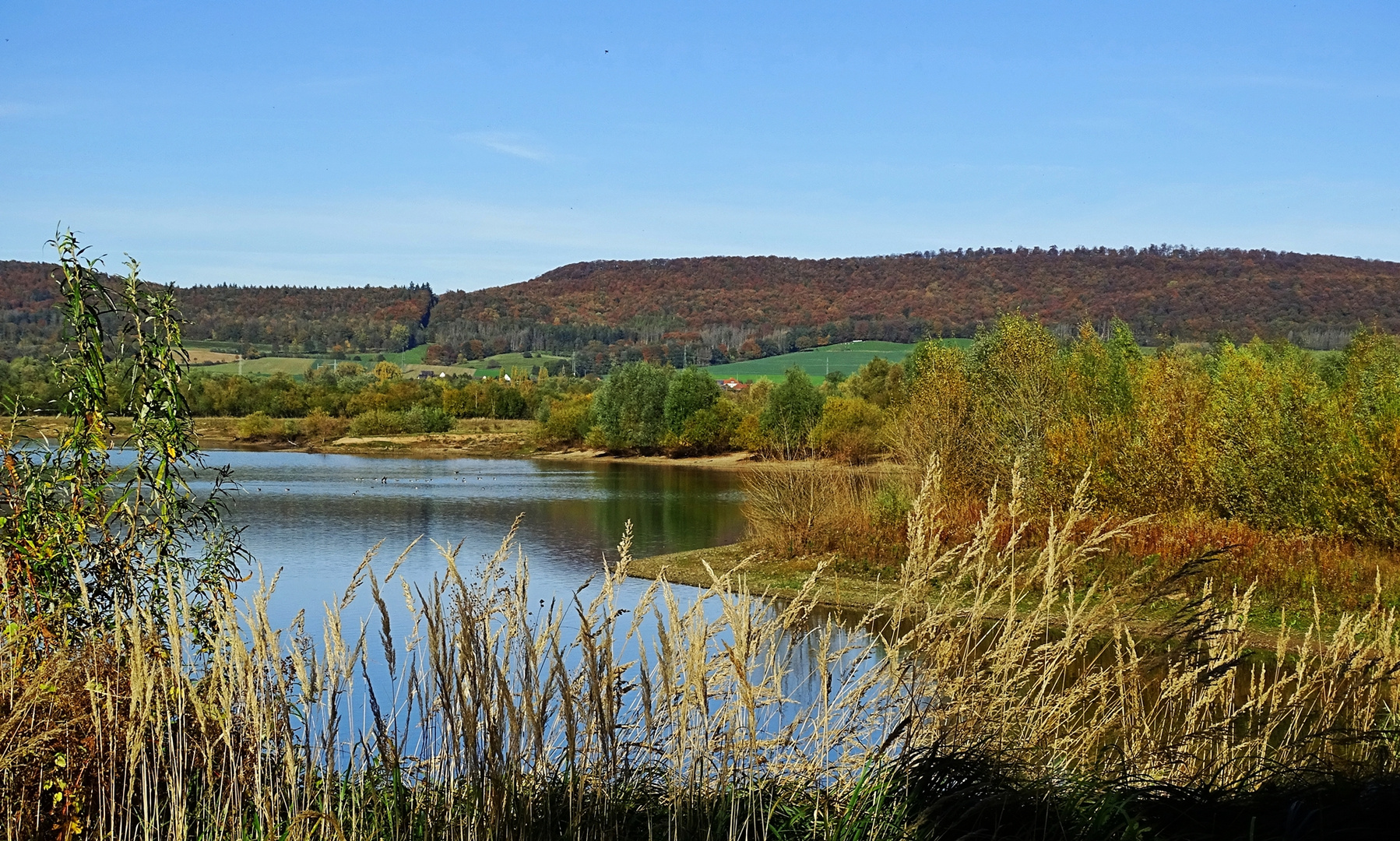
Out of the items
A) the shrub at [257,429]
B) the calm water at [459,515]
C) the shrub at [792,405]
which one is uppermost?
the shrub at [792,405]

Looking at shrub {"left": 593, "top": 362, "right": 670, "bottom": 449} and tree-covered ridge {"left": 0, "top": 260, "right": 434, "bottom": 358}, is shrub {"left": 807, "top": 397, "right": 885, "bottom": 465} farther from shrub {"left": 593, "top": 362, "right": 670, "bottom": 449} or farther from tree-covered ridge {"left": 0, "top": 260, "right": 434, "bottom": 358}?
tree-covered ridge {"left": 0, "top": 260, "right": 434, "bottom": 358}

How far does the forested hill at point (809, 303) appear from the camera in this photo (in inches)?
3880

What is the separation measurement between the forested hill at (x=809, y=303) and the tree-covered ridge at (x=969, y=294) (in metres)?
0.25

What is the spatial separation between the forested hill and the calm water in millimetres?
48824

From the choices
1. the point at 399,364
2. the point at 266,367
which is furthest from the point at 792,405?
the point at 399,364

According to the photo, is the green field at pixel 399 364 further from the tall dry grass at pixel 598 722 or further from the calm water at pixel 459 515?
the tall dry grass at pixel 598 722

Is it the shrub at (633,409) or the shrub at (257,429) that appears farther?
the shrub at (257,429)

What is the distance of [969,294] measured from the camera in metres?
126

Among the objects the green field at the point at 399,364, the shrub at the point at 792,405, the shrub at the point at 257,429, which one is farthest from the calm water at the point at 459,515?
the green field at the point at 399,364

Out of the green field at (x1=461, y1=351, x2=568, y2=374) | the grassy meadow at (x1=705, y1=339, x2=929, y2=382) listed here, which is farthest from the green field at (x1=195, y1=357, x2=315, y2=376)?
the grassy meadow at (x1=705, y1=339, x2=929, y2=382)

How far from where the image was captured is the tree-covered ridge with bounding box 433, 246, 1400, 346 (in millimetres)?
96125

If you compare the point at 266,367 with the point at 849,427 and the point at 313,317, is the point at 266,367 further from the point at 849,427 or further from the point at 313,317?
the point at 849,427

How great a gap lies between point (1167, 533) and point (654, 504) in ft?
67.1

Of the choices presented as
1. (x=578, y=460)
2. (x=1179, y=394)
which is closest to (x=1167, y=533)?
(x=1179, y=394)
